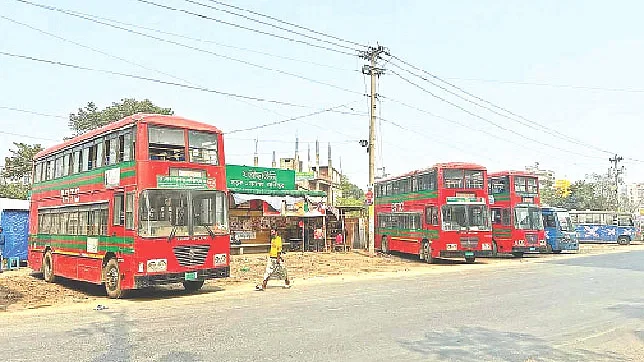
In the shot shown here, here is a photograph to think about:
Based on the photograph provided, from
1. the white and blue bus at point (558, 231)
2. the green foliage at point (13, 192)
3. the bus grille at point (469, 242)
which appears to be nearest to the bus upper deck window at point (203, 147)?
the bus grille at point (469, 242)

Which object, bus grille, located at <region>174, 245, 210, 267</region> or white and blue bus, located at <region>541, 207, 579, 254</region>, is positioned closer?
bus grille, located at <region>174, 245, 210, 267</region>

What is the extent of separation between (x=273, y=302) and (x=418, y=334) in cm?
494

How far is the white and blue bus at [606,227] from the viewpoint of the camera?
47.9 metres

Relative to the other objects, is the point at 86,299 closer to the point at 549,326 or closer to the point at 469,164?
the point at 549,326

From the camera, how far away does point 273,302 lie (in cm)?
1272

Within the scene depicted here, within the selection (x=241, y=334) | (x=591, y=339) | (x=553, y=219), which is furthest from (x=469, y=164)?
(x=241, y=334)

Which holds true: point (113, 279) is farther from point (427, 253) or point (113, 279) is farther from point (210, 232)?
point (427, 253)

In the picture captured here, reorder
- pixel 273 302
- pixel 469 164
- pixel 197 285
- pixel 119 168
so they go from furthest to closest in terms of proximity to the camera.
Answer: pixel 469 164 < pixel 197 285 < pixel 119 168 < pixel 273 302

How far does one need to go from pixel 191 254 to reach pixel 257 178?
1654cm

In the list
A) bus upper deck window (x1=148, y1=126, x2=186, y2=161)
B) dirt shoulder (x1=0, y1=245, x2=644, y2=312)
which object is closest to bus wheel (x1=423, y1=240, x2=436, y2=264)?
dirt shoulder (x1=0, y1=245, x2=644, y2=312)

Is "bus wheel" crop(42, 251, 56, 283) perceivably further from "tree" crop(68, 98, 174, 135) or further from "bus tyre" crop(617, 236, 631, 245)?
"bus tyre" crop(617, 236, 631, 245)

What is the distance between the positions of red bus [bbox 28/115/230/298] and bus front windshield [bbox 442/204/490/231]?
12.5 meters

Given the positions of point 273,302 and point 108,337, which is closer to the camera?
point 108,337

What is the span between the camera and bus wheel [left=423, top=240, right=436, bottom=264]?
82.9 feet
